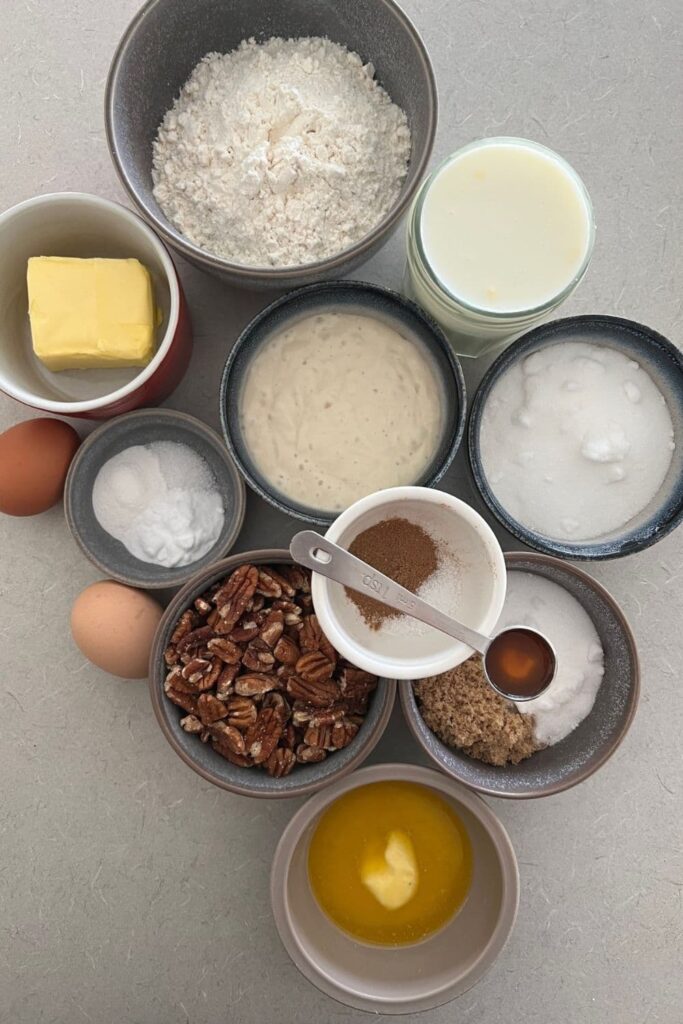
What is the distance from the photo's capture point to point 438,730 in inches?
42.1

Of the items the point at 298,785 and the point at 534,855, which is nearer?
the point at 298,785

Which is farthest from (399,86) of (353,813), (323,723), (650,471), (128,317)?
(353,813)

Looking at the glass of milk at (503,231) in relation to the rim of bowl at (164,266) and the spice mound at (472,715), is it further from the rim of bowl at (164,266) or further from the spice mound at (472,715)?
the spice mound at (472,715)

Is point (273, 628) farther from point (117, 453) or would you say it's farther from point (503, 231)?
point (503, 231)

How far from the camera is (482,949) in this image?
3.37ft

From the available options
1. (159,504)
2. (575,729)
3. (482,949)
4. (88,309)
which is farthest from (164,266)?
(482,949)

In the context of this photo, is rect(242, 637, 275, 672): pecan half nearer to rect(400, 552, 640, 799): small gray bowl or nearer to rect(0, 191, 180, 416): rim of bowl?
rect(400, 552, 640, 799): small gray bowl

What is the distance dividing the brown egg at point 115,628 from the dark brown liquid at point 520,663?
1.60 feet

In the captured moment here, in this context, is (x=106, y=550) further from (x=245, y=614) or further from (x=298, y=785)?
(x=298, y=785)

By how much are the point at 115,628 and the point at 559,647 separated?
2.10 ft

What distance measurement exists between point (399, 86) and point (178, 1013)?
140 cm

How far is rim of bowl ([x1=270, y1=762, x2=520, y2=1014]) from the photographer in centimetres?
101

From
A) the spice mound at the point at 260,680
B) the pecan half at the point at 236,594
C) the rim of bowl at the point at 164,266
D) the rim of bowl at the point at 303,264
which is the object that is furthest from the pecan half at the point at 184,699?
the rim of bowl at the point at 303,264

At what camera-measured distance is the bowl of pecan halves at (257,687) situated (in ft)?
3.41
